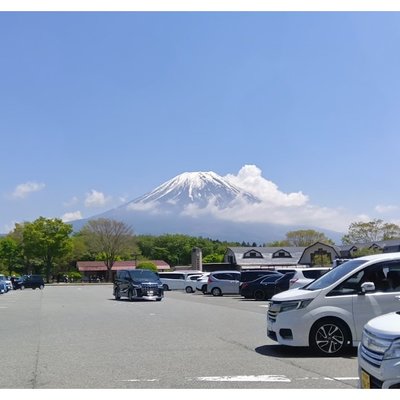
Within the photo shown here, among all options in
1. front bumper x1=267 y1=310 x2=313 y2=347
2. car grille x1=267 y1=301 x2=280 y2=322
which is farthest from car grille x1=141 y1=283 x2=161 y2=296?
front bumper x1=267 y1=310 x2=313 y2=347

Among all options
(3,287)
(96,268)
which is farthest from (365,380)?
(96,268)

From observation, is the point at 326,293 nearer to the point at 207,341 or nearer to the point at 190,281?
the point at 207,341

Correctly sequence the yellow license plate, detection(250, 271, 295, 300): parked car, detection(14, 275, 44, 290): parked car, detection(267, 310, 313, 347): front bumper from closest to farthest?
the yellow license plate → detection(267, 310, 313, 347): front bumper → detection(250, 271, 295, 300): parked car → detection(14, 275, 44, 290): parked car

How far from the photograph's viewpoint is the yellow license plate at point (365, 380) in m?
5.62

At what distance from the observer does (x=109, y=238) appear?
88.2 metres

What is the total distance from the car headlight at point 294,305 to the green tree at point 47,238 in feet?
239

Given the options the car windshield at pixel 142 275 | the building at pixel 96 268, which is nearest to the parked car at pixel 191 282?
the car windshield at pixel 142 275

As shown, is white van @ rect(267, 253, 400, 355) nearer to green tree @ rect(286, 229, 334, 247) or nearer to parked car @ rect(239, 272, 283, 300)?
parked car @ rect(239, 272, 283, 300)

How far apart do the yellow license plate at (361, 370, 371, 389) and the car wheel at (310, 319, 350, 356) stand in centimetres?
431

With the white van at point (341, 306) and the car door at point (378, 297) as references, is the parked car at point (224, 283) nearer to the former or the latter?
the white van at point (341, 306)

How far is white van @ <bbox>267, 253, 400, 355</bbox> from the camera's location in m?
10.0

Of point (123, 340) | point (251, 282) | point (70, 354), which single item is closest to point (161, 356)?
point (70, 354)

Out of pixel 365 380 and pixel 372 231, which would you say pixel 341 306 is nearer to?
pixel 365 380

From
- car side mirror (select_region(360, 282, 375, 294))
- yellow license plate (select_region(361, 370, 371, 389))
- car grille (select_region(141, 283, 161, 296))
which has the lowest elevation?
car grille (select_region(141, 283, 161, 296))
